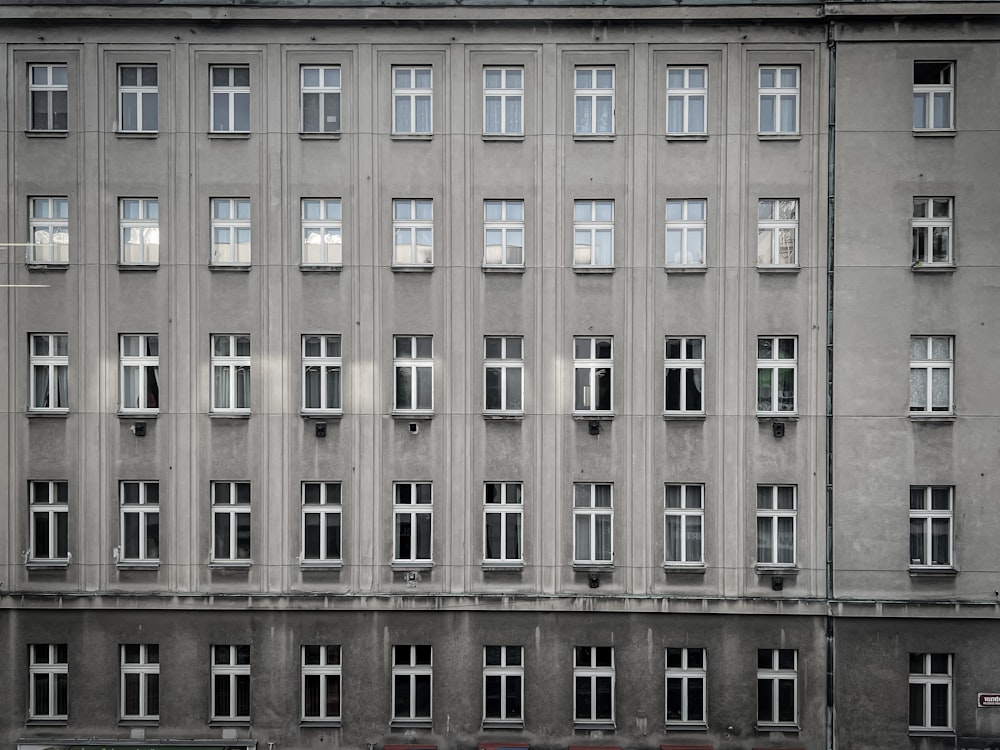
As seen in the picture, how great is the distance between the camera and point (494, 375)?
15719 mm

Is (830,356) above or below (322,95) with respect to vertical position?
below

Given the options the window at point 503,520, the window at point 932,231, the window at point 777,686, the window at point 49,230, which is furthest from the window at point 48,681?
the window at point 932,231

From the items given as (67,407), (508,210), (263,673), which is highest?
(508,210)

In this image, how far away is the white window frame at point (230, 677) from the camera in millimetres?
15625

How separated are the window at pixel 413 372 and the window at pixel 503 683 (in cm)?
555

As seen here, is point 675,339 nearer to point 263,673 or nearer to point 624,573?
point 624,573

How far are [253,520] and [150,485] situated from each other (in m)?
2.44

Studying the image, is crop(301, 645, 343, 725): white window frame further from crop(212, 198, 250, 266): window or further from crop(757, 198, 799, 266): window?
crop(757, 198, 799, 266): window

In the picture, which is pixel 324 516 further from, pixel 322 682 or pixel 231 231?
pixel 231 231

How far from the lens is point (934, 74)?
15680 mm

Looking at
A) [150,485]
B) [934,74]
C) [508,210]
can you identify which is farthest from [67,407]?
[934,74]

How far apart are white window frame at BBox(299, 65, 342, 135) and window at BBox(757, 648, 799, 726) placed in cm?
1480

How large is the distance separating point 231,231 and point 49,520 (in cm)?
750

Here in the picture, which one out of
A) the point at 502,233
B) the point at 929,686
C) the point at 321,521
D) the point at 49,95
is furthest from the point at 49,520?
the point at 929,686
